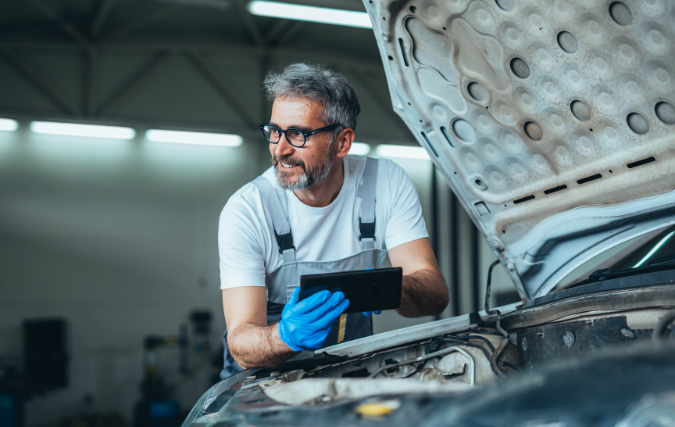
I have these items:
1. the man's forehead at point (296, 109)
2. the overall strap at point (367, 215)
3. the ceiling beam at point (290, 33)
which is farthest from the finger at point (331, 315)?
the ceiling beam at point (290, 33)

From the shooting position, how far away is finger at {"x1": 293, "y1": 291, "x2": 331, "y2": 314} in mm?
1348

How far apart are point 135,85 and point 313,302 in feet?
19.8

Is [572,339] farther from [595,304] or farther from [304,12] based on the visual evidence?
[304,12]

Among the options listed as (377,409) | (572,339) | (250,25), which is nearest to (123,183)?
(250,25)

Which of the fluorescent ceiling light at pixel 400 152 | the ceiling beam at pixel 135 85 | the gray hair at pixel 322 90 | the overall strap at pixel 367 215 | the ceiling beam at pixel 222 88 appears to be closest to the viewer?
the gray hair at pixel 322 90

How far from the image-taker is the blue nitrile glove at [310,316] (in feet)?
4.45

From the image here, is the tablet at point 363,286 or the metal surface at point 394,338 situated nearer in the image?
the tablet at point 363,286

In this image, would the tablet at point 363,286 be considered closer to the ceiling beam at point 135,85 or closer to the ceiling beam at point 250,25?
the ceiling beam at point 250,25

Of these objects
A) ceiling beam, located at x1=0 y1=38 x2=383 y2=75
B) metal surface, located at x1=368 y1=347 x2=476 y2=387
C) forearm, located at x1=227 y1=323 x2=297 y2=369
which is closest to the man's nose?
forearm, located at x1=227 y1=323 x2=297 y2=369

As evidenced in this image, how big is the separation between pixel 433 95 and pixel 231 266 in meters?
0.84

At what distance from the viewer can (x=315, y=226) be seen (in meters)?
1.88

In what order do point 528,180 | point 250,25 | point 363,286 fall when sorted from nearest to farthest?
point 363,286, point 528,180, point 250,25

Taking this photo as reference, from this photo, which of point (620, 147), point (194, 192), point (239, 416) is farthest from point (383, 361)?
point (194, 192)

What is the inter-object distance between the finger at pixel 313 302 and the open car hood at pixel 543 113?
2.22 ft
